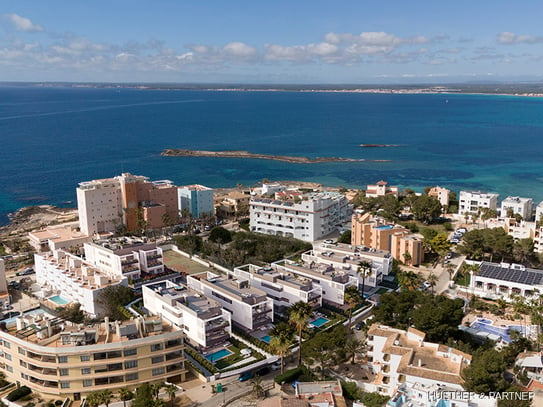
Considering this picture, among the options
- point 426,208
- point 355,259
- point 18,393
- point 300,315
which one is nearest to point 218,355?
point 300,315

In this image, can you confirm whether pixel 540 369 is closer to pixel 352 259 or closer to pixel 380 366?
pixel 380 366

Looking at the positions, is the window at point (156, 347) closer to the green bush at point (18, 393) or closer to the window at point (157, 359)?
the window at point (157, 359)

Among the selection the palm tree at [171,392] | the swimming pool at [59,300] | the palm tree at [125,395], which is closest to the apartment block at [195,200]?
the swimming pool at [59,300]

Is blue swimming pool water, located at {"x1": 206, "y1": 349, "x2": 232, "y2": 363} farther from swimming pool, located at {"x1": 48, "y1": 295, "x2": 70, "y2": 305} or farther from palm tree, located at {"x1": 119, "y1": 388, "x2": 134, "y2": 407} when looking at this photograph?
swimming pool, located at {"x1": 48, "y1": 295, "x2": 70, "y2": 305}

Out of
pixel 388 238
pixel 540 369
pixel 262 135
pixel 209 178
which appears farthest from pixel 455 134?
pixel 540 369

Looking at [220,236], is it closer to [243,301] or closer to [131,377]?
[243,301]

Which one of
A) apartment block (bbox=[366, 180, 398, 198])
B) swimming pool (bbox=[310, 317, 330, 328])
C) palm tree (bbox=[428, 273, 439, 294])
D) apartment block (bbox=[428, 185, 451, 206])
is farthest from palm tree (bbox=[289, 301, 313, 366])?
apartment block (bbox=[366, 180, 398, 198])
